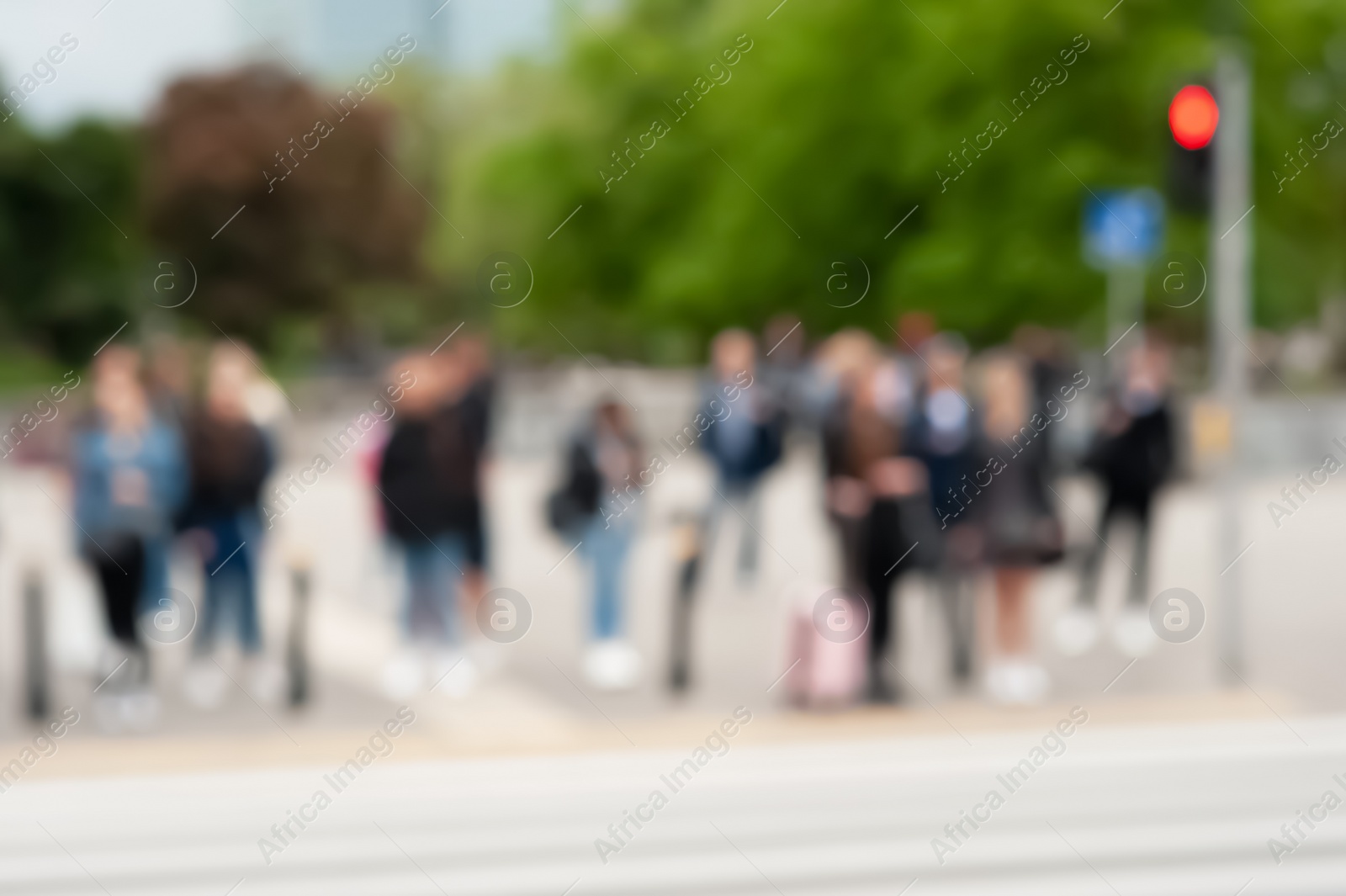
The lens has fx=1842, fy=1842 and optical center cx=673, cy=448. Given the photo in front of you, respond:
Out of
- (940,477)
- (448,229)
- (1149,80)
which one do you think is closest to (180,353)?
(940,477)

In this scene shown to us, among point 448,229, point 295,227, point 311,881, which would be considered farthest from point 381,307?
point 311,881

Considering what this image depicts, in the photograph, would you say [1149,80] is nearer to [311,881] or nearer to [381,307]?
[311,881]

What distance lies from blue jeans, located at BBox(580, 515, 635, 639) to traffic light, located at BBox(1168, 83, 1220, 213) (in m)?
3.46

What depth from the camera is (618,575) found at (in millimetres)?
10328

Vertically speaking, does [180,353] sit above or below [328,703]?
above

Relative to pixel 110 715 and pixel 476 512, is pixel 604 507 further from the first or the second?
pixel 110 715

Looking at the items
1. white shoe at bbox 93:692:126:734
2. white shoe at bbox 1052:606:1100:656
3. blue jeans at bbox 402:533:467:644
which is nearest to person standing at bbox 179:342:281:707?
white shoe at bbox 93:692:126:734

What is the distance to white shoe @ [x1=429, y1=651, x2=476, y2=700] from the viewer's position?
32.6ft

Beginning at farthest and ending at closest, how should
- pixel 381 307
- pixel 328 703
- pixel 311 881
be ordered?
pixel 381 307 → pixel 328 703 → pixel 311 881

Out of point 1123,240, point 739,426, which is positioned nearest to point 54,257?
point 1123,240

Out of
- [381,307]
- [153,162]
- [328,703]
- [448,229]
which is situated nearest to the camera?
[328,703]

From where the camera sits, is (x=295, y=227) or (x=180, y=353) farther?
(x=295, y=227)

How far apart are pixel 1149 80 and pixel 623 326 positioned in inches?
1153

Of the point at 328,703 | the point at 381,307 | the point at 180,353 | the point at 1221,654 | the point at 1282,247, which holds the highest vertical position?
the point at 381,307
